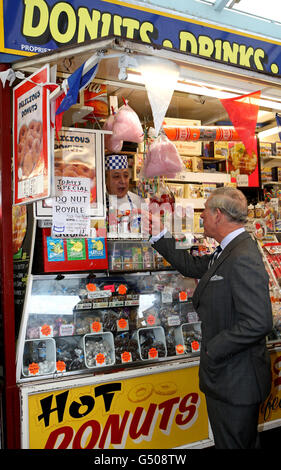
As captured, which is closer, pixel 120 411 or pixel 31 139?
pixel 31 139

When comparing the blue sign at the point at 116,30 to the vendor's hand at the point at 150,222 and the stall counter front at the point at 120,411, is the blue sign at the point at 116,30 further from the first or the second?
Answer: the stall counter front at the point at 120,411

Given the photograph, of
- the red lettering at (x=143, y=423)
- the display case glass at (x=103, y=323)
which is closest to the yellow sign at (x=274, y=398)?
the display case glass at (x=103, y=323)

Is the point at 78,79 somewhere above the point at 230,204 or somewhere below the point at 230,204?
above

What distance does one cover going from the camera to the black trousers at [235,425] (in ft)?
8.69

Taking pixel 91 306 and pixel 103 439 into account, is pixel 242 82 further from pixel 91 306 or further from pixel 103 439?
pixel 103 439

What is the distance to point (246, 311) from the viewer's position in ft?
8.34

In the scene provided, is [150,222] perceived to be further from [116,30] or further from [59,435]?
[59,435]

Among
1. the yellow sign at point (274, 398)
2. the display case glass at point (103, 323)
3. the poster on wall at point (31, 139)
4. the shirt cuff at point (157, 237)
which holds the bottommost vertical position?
the yellow sign at point (274, 398)

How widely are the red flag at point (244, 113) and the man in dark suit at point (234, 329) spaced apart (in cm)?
58

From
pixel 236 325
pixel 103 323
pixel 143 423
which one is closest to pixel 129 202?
pixel 103 323

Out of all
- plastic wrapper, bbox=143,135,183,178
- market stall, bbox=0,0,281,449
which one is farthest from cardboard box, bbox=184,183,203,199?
plastic wrapper, bbox=143,135,183,178

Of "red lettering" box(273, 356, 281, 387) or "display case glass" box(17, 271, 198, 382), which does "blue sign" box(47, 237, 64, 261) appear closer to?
"display case glass" box(17, 271, 198, 382)

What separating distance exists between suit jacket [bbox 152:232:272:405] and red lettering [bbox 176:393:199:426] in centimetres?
99

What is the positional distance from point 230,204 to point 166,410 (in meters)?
1.89
